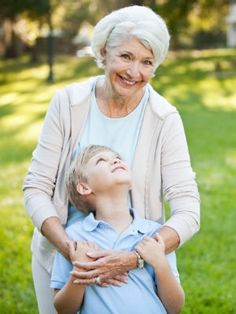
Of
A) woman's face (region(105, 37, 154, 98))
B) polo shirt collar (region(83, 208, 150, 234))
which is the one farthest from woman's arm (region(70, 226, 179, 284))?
woman's face (region(105, 37, 154, 98))

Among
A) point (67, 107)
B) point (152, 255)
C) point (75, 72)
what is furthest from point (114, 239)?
point (75, 72)

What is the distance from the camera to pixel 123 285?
2.78 meters

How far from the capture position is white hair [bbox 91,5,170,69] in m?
2.86

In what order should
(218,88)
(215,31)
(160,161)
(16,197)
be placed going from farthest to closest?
(215,31) < (218,88) < (16,197) < (160,161)

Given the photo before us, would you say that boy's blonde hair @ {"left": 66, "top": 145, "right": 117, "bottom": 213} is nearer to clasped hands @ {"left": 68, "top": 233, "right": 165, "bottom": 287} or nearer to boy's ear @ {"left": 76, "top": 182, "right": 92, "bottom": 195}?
boy's ear @ {"left": 76, "top": 182, "right": 92, "bottom": 195}

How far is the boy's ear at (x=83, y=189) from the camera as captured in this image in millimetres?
2889

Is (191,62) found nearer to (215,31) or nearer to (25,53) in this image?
(25,53)

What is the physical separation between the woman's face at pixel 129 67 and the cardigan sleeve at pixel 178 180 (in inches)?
8.5

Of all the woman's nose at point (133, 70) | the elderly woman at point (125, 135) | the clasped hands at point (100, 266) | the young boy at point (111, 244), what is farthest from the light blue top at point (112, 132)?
the clasped hands at point (100, 266)

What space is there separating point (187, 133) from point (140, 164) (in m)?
9.57

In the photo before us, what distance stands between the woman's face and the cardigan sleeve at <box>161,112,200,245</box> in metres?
0.22

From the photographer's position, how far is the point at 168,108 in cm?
306

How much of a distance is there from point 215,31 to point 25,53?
1283 centimetres

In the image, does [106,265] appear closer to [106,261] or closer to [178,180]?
[106,261]
